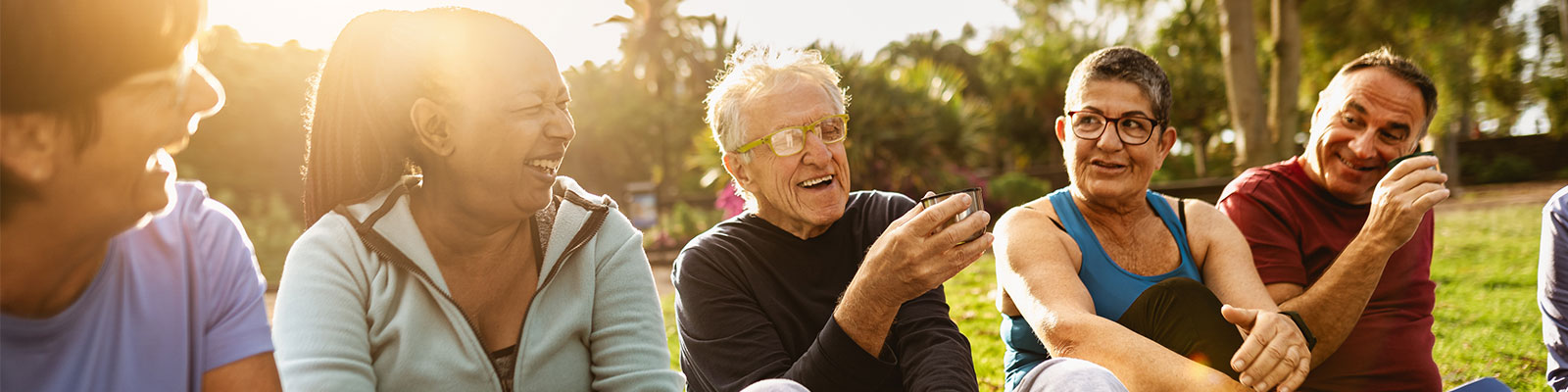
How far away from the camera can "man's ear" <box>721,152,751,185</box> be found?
2924 millimetres

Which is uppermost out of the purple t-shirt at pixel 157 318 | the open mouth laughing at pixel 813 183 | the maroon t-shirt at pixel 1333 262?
the purple t-shirt at pixel 157 318

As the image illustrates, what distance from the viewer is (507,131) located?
6.94 ft

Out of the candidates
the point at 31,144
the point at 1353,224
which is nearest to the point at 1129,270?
the point at 1353,224

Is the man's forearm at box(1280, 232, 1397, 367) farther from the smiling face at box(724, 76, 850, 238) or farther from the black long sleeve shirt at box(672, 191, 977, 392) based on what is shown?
the smiling face at box(724, 76, 850, 238)

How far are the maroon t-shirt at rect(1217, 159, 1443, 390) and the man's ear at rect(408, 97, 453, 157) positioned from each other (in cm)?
241

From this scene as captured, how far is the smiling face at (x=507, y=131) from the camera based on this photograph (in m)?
2.11

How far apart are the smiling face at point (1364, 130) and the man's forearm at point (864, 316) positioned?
174cm

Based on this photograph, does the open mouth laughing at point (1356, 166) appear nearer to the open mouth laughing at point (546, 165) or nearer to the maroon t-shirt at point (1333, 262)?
the maroon t-shirt at point (1333, 262)

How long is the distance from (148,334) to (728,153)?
1.73 m

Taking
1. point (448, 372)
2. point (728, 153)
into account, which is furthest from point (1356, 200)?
point (448, 372)

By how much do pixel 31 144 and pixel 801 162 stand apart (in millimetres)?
1877

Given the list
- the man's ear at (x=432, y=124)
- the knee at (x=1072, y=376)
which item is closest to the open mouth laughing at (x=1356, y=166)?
the knee at (x=1072, y=376)

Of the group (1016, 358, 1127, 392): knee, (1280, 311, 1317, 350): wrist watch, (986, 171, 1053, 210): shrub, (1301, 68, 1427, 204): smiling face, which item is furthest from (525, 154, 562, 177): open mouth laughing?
(986, 171, 1053, 210): shrub

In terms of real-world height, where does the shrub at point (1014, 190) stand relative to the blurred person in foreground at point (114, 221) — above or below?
below
